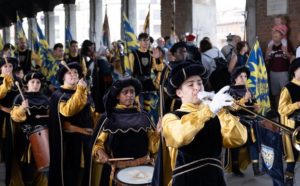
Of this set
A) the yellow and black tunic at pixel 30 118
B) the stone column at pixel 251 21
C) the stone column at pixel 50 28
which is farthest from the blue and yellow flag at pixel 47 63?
the stone column at pixel 50 28

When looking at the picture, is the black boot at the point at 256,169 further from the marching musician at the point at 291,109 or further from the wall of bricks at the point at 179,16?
the wall of bricks at the point at 179,16

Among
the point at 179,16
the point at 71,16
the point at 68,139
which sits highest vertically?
the point at 71,16

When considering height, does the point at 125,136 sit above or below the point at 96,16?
below

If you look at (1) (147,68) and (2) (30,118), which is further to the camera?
(1) (147,68)

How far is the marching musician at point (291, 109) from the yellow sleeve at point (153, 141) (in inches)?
81.9

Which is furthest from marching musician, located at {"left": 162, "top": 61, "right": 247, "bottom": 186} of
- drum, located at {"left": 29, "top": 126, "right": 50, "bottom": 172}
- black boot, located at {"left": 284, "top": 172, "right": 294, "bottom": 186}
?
black boot, located at {"left": 284, "top": 172, "right": 294, "bottom": 186}

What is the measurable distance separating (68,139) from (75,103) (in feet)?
1.74

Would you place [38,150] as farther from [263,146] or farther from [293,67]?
[293,67]

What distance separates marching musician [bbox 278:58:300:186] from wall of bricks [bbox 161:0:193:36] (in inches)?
341

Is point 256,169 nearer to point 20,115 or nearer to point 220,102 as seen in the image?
point 20,115

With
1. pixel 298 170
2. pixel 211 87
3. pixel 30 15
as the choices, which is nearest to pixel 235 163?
pixel 298 170

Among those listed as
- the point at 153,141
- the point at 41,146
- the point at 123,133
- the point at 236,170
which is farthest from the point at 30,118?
the point at 236,170

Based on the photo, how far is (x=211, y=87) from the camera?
10.9 metres

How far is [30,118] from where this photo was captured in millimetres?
7277
